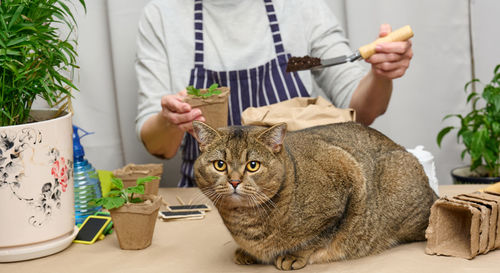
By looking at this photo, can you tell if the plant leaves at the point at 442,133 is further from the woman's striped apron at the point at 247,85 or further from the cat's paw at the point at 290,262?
the cat's paw at the point at 290,262

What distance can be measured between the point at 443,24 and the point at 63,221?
1.58 m

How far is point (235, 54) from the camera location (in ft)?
6.26

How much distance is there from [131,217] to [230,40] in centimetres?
95

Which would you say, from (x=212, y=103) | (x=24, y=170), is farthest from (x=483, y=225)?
(x=24, y=170)

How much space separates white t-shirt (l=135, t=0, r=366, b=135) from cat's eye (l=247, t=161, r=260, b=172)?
0.93 meters

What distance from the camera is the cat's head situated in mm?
975

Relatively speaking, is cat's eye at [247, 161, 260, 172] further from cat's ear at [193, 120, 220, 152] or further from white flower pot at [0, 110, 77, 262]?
white flower pot at [0, 110, 77, 262]

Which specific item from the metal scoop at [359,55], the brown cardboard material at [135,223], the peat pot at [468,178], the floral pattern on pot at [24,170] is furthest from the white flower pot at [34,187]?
the peat pot at [468,178]

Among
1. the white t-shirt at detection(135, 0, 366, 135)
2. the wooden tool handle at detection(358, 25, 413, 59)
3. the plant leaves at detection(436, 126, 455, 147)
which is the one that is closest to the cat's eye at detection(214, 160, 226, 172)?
the wooden tool handle at detection(358, 25, 413, 59)

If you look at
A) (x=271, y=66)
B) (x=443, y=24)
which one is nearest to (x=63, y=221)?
(x=271, y=66)

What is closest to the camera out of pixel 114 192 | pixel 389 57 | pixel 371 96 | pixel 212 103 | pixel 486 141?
pixel 114 192

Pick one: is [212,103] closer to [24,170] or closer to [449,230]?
[24,170]

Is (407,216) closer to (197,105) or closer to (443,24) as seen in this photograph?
(197,105)

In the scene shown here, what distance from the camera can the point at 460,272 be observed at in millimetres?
947
